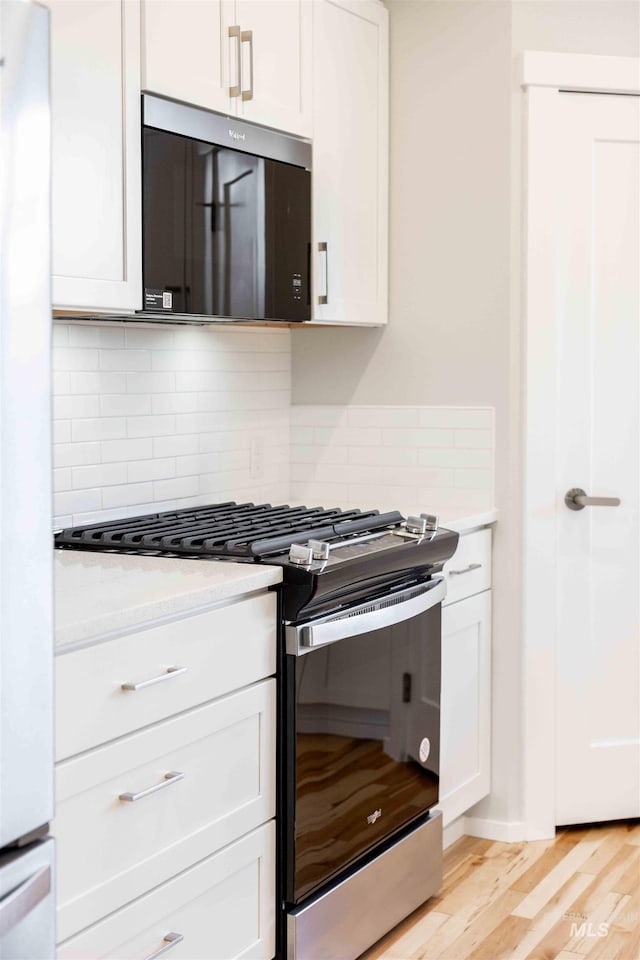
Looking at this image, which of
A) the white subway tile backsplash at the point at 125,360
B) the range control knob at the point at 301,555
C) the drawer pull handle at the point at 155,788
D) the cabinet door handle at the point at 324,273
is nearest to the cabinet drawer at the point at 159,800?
the drawer pull handle at the point at 155,788

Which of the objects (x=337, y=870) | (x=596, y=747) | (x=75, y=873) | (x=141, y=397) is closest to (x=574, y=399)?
(x=596, y=747)

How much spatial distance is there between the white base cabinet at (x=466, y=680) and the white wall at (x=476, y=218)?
6 cm

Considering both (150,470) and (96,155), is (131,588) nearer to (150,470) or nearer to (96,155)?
(96,155)

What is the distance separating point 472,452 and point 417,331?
1.33 feet

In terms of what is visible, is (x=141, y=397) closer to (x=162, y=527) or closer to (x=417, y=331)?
(x=162, y=527)

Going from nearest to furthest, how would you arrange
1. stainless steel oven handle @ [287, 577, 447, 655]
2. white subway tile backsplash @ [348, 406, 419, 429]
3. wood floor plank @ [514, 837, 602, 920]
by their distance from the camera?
1. stainless steel oven handle @ [287, 577, 447, 655]
2. wood floor plank @ [514, 837, 602, 920]
3. white subway tile backsplash @ [348, 406, 419, 429]

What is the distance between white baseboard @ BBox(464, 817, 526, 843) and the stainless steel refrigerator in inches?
89.3

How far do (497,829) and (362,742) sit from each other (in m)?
0.99

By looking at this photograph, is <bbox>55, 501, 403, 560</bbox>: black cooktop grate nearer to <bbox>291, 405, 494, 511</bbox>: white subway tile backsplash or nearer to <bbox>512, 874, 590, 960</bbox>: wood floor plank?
<bbox>291, 405, 494, 511</bbox>: white subway tile backsplash

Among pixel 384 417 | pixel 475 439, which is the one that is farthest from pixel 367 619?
pixel 384 417

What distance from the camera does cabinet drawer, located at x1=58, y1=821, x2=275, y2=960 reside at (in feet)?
6.02

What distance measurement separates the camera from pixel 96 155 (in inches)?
87.8

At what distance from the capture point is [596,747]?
3.32 metres

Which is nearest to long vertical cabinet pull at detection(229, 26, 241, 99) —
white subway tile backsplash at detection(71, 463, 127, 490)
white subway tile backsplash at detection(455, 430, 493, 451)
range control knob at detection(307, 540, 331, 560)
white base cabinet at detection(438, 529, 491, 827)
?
white subway tile backsplash at detection(71, 463, 127, 490)
